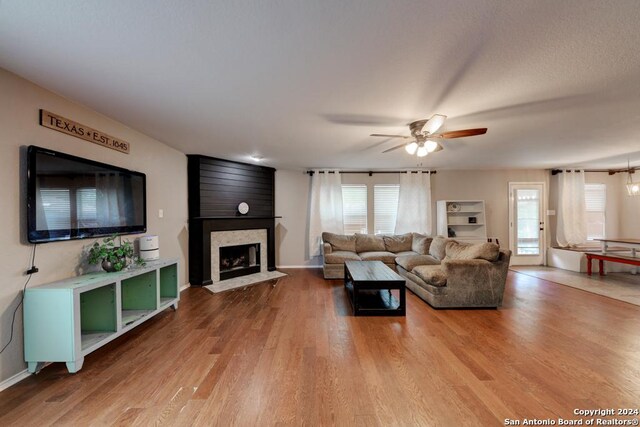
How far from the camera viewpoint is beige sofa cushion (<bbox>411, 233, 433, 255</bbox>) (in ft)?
16.8

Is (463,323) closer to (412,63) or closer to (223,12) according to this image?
(412,63)

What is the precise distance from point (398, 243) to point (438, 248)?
1.08m

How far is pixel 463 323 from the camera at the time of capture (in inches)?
114

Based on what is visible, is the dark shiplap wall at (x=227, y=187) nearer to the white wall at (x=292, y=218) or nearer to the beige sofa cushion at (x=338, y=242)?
the white wall at (x=292, y=218)

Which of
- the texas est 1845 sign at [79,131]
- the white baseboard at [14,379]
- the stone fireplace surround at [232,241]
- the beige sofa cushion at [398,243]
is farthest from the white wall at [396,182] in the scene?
the white baseboard at [14,379]

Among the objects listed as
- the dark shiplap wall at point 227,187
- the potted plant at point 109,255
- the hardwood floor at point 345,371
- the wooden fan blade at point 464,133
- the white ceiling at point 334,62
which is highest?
the white ceiling at point 334,62

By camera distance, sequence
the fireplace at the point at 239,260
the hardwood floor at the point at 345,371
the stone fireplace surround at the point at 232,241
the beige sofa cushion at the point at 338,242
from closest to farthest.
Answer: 1. the hardwood floor at the point at 345,371
2. the stone fireplace surround at the point at 232,241
3. the fireplace at the point at 239,260
4. the beige sofa cushion at the point at 338,242

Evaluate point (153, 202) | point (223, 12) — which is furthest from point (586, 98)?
point (153, 202)

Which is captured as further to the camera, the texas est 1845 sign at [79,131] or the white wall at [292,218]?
the white wall at [292,218]

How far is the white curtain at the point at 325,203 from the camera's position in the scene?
5.84m

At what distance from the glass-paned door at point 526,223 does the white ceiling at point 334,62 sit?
303 cm

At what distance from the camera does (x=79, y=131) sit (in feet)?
8.08

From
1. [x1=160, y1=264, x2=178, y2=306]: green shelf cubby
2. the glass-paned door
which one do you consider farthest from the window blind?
the glass-paned door

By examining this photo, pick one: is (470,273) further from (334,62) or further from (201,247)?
(201,247)
